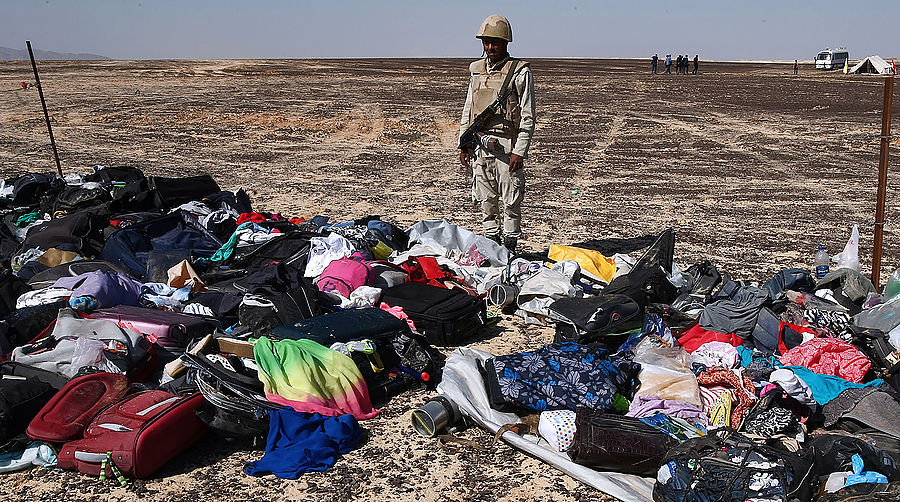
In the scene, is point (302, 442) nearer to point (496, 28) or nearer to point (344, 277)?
point (344, 277)

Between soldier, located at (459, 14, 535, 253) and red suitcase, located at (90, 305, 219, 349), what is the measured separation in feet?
10.2

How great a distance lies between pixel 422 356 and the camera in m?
4.71

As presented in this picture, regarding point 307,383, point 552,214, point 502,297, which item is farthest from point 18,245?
point 552,214

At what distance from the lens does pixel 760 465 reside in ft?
10.6

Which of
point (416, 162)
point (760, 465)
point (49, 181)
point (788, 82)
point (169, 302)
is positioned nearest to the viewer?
point (760, 465)

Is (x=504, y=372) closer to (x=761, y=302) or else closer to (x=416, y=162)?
(x=761, y=302)

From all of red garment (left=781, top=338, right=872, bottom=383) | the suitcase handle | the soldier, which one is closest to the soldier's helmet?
the soldier

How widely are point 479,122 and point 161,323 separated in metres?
3.44

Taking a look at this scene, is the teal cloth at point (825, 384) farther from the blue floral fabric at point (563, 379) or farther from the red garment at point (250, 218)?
the red garment at point (250, 218)

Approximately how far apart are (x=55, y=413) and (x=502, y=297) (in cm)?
335

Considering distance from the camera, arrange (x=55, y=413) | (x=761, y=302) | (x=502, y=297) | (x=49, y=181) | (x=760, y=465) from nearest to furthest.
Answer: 1. (x=760, y=465)
2. (x=55, y=413)
3. (x=761, y=302)
4. (x=502, y=297)
5. (x=49, y=181)

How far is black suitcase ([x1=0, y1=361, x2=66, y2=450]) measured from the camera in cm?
374

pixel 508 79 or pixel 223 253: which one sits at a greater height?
pixel 508 79

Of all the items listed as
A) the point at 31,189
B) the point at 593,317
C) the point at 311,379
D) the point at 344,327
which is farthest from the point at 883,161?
the point at 31,189
